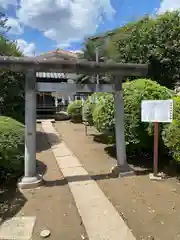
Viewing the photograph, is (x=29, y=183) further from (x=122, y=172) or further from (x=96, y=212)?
(x=122, y=172)

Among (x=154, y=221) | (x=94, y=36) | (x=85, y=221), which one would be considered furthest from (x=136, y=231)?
(x=94, y=36)

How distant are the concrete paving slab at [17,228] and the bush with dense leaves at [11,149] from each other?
157 centimetres

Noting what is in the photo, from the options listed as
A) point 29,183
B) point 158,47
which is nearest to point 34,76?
point 29,183

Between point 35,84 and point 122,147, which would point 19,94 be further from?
point 122,147

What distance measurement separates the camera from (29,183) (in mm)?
4914

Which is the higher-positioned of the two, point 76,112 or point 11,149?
point 76,112

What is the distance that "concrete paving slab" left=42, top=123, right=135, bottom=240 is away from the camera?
3.22 metres

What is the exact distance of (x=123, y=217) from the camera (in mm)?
3688

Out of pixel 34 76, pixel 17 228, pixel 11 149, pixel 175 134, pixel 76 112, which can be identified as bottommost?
pixel 17 228

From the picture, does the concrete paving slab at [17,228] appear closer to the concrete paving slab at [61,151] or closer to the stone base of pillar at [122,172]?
the stone base of pillar at [122,172]

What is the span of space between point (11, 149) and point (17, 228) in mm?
1984

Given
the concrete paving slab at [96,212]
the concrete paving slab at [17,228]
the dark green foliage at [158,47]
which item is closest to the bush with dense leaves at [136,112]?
the concrete paving slab at [96,212]

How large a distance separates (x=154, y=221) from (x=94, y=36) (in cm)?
2757

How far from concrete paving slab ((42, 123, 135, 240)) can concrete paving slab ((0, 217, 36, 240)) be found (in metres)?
0.80
